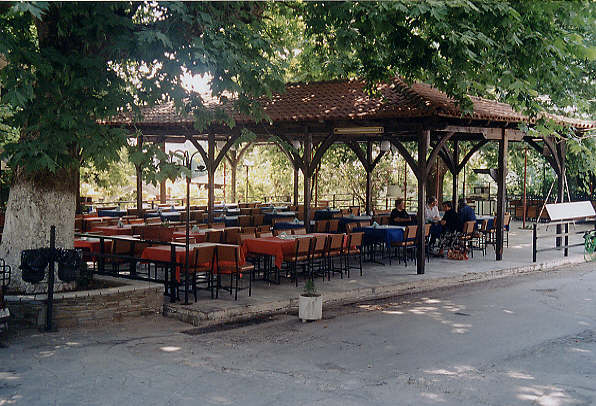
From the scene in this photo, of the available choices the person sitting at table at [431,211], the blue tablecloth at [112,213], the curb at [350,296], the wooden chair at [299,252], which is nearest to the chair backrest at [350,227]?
the person sitting at table at [431,211]

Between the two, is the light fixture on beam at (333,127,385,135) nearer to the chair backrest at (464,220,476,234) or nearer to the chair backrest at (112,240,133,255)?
the chair backrest at (464,220,476,234)

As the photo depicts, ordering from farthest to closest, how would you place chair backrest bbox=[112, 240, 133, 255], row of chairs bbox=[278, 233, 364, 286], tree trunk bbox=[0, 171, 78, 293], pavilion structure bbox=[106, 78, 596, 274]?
1. pavilion structure bbox=[106, 78, 596, 274]
2. row of chairs bbox=[278, 233, 364, 286]
3. chair backrest bbox=[112, 240, 133, 255]
4. tree trunk bbox=[0, 171, 78, 293]

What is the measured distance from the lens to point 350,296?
38.5 feet

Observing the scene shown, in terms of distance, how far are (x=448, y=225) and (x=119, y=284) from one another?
9369 mm

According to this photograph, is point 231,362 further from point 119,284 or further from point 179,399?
point 119,284

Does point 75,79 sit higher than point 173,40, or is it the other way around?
point 173,40

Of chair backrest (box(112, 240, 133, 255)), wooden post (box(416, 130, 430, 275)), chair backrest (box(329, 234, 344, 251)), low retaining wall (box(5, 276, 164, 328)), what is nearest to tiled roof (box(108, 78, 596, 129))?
wooden post (box(416, 130, 430, 275))

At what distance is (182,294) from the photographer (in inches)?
440

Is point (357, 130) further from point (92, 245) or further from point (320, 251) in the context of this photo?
point (92, 245)

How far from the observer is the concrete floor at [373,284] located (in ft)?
32.6

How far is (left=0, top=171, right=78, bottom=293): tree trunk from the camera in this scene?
9375mm

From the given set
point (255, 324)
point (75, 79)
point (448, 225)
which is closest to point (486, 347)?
point (255, 324)

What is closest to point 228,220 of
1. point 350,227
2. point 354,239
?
point 350,227

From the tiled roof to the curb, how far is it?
3.37m
